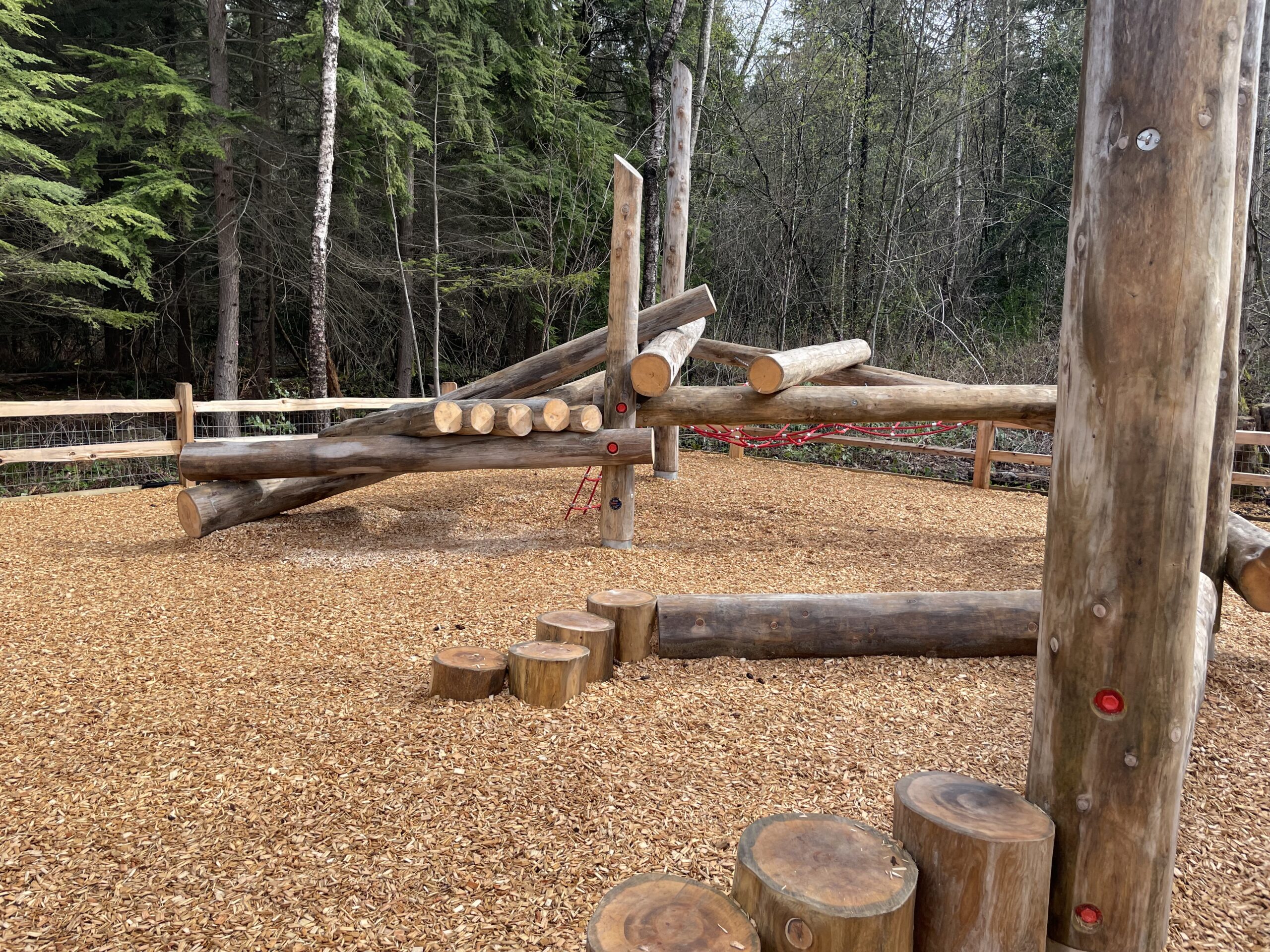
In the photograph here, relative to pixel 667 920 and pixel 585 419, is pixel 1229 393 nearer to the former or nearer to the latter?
pixel 585 419

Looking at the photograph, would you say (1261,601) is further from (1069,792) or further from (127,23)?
(127,23)

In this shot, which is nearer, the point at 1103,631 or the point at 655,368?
the point at 1103,631

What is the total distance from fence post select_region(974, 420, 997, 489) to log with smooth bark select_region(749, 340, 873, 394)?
9.77ft

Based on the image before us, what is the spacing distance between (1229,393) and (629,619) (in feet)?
11.9

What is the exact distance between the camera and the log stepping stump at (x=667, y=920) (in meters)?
1.47

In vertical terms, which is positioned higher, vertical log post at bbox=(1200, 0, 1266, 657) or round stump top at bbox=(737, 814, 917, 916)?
vertical log post at bbox=(1200, 0, 1266, 657)

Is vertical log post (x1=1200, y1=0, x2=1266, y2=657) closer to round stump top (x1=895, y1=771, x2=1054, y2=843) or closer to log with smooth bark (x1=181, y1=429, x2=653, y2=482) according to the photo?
round stump top (x1=895, y1=771, x2=1054, y2=843)

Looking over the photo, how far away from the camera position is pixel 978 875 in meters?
1.68

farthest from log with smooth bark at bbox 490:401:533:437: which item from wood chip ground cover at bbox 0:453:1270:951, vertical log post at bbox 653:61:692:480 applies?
vertical log post at bbox 653:61:692:480

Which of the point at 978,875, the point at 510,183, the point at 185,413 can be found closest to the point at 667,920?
the point at 978,875

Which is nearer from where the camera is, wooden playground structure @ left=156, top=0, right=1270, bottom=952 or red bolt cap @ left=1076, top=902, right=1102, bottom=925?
wooden playground structure @ left=156, top=0, right=1270, bottom=952

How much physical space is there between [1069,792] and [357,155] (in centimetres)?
1381

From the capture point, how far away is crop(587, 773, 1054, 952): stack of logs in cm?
153

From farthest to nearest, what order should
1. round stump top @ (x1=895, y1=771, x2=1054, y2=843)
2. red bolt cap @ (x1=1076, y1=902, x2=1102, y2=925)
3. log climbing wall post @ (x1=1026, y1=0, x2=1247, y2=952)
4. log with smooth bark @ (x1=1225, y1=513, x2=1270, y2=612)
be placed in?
log with smooth bark @ (x1=1225, y1=513, x2=1270, y2=612)
red bolt cap @ (x1=1076, y1=902, x2=1102, y2=925)
round stump top @ (x1=895, y1=771, x2=1054, y2=843)
log climbing wall post @ (x1=1026, y1=0, x2=1247, y2=952)
